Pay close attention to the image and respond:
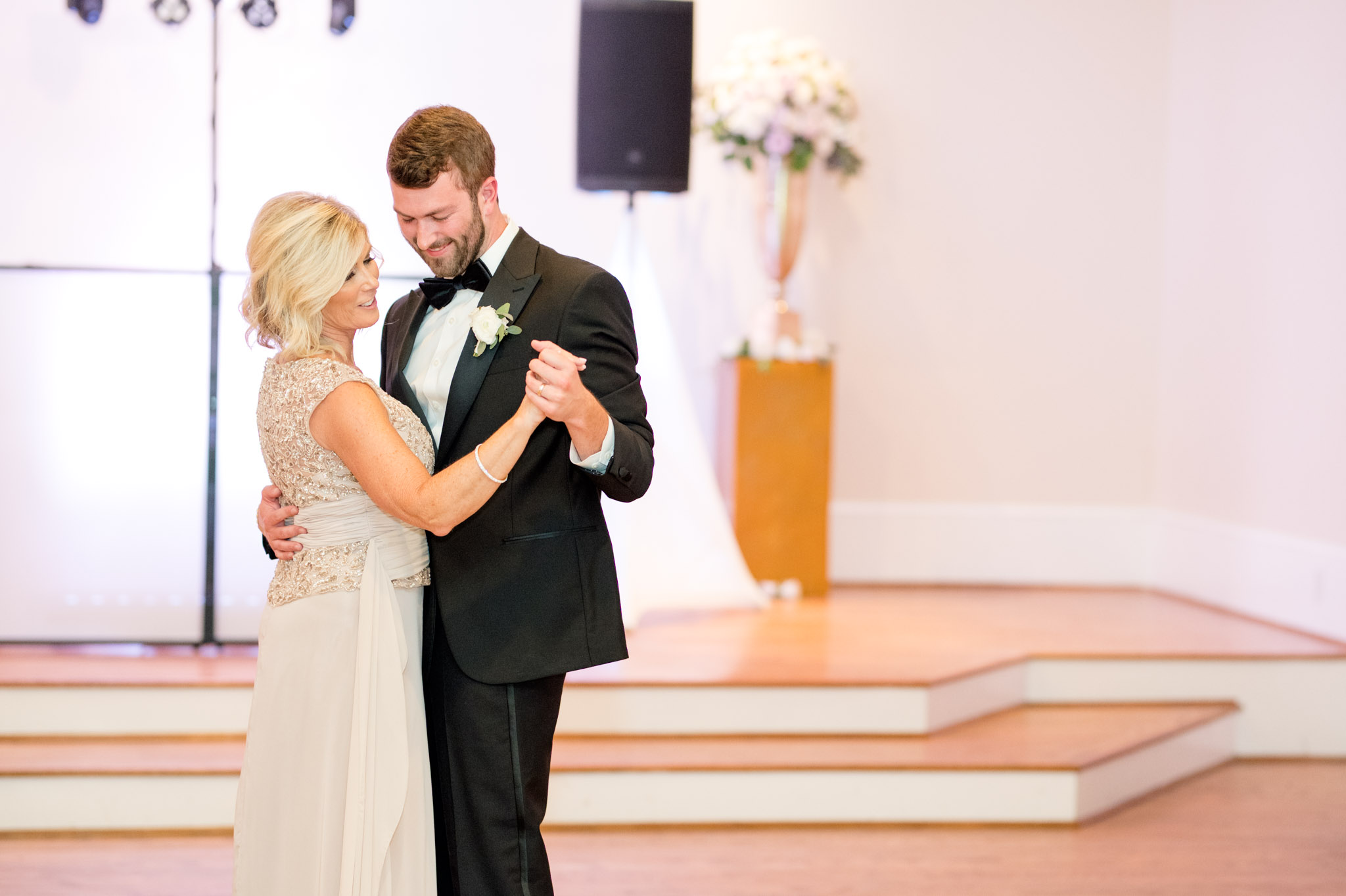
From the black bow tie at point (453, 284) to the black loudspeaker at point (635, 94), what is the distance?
258cm

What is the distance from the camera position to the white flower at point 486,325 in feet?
6.23

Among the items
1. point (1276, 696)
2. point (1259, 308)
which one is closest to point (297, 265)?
point (1276, 696)

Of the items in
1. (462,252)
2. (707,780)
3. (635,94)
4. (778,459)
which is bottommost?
(707,780)

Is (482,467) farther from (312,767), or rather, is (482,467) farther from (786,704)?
(786,704)

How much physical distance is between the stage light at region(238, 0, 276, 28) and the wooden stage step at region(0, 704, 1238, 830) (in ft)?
8.05

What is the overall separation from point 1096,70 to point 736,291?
2058mm

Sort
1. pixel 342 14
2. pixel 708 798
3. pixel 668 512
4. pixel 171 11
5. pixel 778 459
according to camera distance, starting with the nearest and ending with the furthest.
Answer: pixel 708 798 < pixel 171 11 < pixel 342 14 < pixel 668 512 < pixel 778 459

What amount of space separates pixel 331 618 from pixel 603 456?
564 millimetres

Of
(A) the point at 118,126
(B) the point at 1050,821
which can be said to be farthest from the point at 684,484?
(A) the point at 118,126

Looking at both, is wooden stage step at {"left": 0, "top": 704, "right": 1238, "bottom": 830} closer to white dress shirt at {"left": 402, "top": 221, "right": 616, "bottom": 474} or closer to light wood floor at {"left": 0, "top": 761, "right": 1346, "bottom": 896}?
light wood floor at {"left": 0, "top": 761, "right": 1346, "bottom": 896}

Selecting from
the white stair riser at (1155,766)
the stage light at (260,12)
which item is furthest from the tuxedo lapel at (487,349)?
the stage light at (260,12)

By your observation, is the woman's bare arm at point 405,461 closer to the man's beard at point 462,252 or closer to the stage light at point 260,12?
the man's beard at point 462,252

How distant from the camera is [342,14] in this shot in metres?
4.47

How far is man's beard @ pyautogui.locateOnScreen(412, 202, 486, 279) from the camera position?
2012mm
